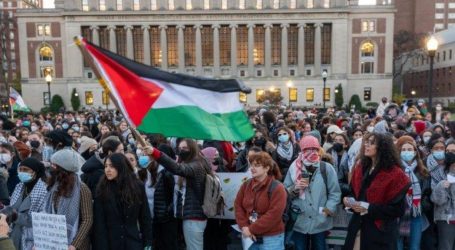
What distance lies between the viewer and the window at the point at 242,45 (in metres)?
74.4

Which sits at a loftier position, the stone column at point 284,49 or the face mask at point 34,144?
the stone column at point 284,49

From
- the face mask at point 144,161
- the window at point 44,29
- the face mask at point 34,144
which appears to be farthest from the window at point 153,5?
the face mask at point 144,161

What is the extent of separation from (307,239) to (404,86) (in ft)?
301

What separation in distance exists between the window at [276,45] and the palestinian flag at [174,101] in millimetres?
70551

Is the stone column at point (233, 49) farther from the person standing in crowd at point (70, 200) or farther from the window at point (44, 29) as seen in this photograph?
the person standing in crowd at point (70, 200)

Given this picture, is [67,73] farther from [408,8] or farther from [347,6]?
[408,8]

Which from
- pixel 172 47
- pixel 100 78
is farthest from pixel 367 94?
pixel 100 78

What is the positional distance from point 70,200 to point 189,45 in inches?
2811

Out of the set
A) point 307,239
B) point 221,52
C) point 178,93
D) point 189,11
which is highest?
point 189,11

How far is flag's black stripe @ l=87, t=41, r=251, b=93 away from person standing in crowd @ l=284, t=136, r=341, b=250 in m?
1.47

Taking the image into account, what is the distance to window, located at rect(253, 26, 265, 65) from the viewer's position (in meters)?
74.5

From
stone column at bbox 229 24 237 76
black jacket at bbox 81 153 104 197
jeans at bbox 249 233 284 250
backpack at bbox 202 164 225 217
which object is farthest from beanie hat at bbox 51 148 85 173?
stone column at bbox 229 24 237 76

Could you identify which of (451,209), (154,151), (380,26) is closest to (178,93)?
(154,151)

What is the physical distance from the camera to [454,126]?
36.2 feet
